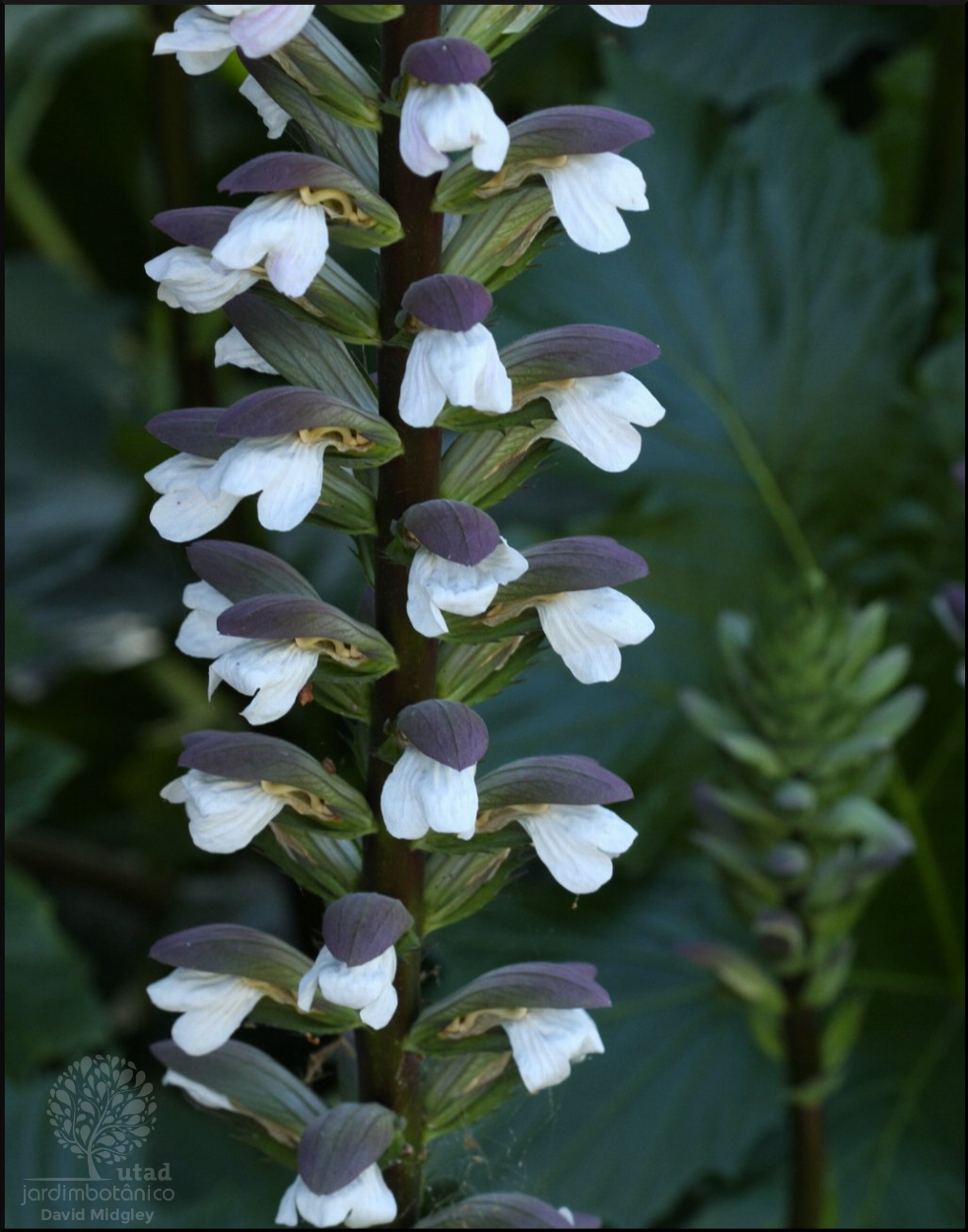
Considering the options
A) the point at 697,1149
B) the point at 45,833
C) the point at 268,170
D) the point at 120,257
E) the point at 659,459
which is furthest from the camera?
the point at 120,257

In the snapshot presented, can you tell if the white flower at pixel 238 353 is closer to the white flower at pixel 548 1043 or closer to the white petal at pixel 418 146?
the white petal at pixel 418 146

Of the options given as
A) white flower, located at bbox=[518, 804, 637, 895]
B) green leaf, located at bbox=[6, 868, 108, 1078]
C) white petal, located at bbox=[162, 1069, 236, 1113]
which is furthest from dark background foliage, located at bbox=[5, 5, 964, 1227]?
white flower, located at bbox=[518, 804, 637, 895]

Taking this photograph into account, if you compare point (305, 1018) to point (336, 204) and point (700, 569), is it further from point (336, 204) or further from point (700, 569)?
point (700, 569)

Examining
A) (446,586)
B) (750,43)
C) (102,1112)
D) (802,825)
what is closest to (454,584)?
(446,586)

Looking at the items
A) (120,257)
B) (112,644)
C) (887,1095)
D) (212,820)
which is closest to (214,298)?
(212,820)

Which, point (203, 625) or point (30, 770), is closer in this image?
point (203, 625)

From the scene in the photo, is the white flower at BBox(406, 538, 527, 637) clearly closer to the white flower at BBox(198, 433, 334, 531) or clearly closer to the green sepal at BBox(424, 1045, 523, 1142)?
the white flower at BBox(198, 433, 334, 531)

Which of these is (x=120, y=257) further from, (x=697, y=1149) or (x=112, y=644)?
(x=697, y=1149)
